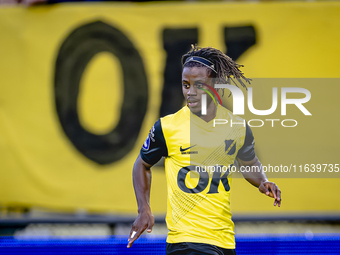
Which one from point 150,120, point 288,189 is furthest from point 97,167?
point 288,189

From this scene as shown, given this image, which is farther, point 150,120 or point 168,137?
point 150,120

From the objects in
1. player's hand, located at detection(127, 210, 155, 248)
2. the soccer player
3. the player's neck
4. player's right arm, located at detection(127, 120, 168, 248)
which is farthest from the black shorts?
the player's neck

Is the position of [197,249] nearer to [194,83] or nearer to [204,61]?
[194,83]

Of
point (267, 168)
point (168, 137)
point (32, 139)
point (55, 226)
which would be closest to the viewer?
point (168, 137)

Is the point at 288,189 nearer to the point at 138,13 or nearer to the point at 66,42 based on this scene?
the point at 138,13

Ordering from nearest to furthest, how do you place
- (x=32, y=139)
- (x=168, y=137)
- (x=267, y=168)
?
1. (x=168, y=137)
2. (x=267, y=168)
3. (x=32, y=139)

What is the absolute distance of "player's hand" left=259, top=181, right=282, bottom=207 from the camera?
2102 millimetres

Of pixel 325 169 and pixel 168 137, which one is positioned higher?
pixel 168 137

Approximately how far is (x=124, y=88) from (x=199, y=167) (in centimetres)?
267

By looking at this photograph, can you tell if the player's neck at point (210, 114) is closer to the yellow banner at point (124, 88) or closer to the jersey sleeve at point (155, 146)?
the jersey sleeve at point (155, 146)

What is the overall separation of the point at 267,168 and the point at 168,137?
246 centimetres

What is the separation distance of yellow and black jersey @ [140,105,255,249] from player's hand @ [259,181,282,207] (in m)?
0.22

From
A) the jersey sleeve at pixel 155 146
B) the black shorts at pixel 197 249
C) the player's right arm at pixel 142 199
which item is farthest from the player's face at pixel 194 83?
the black shorts at pixel 197 249

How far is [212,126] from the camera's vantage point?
2.31m
